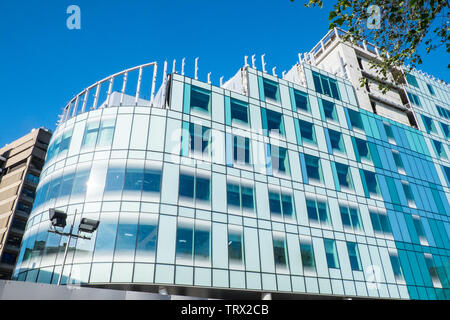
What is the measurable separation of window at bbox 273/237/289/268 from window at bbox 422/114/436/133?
29.0 meters

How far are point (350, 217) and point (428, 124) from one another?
2299 cm

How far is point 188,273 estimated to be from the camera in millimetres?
19516

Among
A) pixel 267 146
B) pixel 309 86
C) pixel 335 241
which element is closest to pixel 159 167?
pixel 267 146

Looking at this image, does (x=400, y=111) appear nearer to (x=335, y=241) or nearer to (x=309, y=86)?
(x=309, y=86)

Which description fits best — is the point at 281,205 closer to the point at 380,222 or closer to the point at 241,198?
the point at 241,198

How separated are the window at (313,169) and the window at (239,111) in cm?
642

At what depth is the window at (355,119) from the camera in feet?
113

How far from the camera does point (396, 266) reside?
89.1 ft

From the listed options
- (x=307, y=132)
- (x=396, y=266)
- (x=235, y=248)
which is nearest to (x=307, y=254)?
(x=235, y=248)

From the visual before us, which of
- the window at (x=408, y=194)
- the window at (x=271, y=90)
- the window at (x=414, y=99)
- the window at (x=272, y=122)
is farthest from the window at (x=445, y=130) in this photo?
the window at (x=272, y=122)

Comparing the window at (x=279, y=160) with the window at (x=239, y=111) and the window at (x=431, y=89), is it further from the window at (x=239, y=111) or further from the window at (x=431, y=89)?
the window at (x=431, y=89)

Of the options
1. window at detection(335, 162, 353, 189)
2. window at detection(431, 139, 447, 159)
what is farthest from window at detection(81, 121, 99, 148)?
window at detection(431, 139, 447, 159)

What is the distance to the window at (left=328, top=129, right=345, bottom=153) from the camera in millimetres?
31547

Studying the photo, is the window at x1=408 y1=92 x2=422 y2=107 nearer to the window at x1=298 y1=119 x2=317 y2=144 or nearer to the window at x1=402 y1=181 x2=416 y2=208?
the window at x1=402 y1=181 x2=416 y2=208
